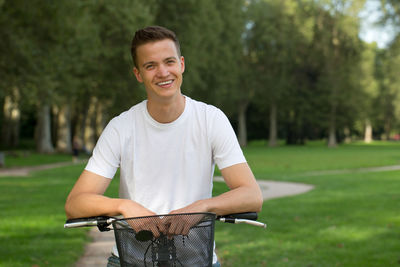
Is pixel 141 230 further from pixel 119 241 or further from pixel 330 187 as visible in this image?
pixel 330 187

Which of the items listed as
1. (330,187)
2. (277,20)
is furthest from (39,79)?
(277,20)

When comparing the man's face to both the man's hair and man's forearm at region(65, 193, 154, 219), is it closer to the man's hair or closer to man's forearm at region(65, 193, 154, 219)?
the man's hair

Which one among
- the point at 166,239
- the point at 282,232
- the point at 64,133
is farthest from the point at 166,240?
the point at 64,133

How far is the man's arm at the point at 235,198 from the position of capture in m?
2.65

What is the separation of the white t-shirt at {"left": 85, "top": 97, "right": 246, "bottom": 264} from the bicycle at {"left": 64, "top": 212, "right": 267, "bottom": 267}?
49 cm

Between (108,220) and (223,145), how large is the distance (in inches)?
25.7

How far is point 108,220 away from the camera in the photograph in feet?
8.66

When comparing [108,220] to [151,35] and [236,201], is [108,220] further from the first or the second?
[151,35]

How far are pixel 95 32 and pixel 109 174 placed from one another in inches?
1124

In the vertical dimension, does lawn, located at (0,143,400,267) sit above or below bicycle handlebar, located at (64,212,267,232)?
below

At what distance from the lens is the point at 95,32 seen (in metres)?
30.6

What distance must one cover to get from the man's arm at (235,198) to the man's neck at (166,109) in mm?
355

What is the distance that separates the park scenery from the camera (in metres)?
9.29

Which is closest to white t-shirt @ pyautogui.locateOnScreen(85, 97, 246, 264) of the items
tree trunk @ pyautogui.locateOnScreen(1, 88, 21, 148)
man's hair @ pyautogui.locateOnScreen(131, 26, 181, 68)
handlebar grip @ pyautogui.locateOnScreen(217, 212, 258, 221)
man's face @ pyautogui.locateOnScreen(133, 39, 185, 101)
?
man's face @ pyautogui.locateOnScreen(133, 39, 185, 101)
